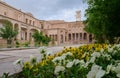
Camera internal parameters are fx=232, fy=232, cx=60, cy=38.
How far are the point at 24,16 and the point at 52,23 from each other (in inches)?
1167

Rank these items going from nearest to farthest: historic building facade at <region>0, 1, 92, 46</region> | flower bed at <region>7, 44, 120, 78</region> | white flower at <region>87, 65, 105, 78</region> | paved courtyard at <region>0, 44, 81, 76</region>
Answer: white flower at <region>87, 65, 105, 78</region> < flower bed at <region>7, 44, 120, 78</region> < paved courtyard at <region>0, 44, 81, 76</region> < historic building facade at <region>0, 1, 92, 46</region>

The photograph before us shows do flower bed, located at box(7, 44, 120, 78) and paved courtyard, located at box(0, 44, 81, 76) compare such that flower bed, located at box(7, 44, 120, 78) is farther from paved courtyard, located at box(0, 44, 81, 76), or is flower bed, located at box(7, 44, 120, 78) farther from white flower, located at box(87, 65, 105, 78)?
paved courtyard, located at box(0, 44, 81, 76)

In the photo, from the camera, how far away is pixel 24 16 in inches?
2265

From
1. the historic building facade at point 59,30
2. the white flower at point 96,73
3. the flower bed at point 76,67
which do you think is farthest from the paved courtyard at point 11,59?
the historic building facade at point 59,30

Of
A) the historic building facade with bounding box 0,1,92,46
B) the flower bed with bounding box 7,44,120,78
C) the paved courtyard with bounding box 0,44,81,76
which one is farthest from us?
the historic building facade with bounding box 0,1,92,46

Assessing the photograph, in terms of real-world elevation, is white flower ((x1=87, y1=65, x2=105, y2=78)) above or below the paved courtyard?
above

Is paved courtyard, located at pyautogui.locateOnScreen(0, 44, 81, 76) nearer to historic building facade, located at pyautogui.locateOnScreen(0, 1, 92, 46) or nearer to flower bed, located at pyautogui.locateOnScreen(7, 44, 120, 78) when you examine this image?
flower bed, located at pyautogui.locateOnScreen(7, 44, 120, 78)

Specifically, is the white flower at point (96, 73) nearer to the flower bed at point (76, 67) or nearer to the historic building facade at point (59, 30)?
the flower bed at point (76, 67)

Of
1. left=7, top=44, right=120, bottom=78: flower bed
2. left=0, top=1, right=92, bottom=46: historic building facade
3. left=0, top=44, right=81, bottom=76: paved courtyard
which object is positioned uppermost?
left=0, top=1, right=92, bottom=46: historic building facade

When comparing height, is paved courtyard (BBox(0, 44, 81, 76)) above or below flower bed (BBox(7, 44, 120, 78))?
below

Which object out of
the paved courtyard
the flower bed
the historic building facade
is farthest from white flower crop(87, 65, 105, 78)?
the historic building facade

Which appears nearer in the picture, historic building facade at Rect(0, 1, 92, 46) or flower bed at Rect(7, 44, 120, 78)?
flower bed at Rect(7, 44, 120, 78)

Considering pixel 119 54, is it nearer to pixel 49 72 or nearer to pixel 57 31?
pixel 49 72

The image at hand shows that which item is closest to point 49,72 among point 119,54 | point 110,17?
point 119,54
